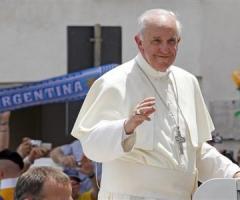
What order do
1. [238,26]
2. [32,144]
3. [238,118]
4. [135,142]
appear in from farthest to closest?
[238,26] → [238,118] → [32,144] → [135,142]

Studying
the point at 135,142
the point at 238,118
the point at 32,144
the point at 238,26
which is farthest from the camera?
the point at 238,26

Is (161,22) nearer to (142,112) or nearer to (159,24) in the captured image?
(159,24)

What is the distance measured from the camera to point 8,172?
743 cm

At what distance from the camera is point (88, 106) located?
4648mm

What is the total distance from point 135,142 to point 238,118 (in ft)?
21.4

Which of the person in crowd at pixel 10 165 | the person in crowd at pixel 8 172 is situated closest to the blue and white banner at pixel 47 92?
the person in crowd at pixel 8 172

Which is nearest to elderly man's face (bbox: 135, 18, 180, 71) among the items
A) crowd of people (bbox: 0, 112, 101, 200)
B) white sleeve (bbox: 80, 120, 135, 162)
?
white sleeve (bbox: 80, 120, 135, 162)

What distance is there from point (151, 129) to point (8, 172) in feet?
10.3

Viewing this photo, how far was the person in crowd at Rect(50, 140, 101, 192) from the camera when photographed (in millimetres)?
8195

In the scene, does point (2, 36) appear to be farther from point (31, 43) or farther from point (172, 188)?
point (172, 188)

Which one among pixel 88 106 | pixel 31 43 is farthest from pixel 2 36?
pixel 88 106

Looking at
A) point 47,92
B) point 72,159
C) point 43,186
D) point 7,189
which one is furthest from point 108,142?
point 47,92

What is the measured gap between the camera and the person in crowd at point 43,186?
3979 mm

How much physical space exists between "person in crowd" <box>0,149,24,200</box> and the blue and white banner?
1.08 metres
